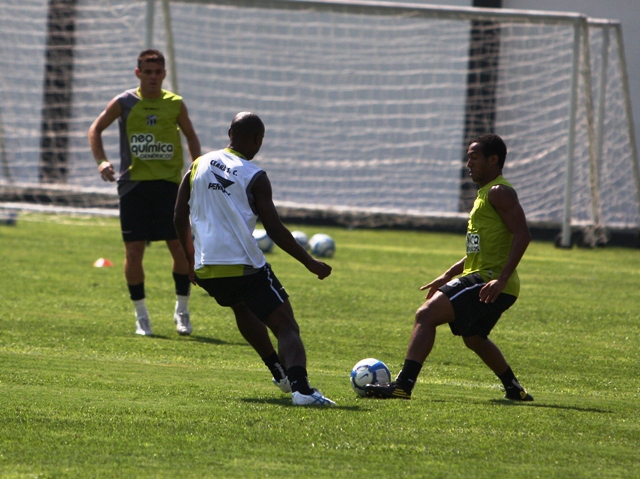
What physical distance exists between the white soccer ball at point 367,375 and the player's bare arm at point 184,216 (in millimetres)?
1077

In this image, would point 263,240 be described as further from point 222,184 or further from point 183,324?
point 222,184

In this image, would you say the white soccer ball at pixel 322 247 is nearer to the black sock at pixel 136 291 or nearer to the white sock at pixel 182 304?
the white sock at pixel 182 304

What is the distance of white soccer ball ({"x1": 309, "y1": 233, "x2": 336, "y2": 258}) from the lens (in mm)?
14039

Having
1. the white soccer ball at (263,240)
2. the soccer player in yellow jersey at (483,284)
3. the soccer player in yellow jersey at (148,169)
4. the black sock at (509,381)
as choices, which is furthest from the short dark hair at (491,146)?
the white soccer ball at (263,240)

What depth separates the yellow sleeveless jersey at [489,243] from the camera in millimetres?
5980

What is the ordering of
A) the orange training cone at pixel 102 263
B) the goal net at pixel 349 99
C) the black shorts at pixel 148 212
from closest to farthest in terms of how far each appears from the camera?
the black shorts at pixel 148 212 < the orange training cone at pixel 102 263 < the goal net at pixel 349 99

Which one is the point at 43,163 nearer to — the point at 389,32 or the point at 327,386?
the point at 389,32

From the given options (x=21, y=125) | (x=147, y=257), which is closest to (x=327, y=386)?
(x=147, y=257)

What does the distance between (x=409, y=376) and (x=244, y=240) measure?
1204 mm

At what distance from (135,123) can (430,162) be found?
452 inches

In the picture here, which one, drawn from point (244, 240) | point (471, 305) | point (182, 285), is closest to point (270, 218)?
point (244, 240)

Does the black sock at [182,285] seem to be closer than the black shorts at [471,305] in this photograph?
No

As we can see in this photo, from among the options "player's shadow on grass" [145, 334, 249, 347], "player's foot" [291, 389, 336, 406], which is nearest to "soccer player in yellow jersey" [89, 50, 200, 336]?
"player's shadow on grass" [145, 334, 249, 347]

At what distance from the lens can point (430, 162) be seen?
767 inches
